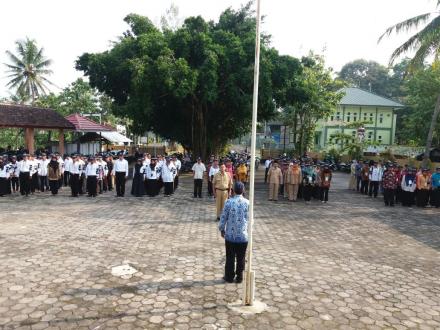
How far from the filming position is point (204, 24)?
74.6 feet

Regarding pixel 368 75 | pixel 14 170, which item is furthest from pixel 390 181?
pixel 368 75

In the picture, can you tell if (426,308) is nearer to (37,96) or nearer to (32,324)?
(32,324)

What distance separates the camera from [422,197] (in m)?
15.3

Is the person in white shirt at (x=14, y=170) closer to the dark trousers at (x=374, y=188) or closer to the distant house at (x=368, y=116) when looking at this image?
the dark trousers at (x=374, y=188)

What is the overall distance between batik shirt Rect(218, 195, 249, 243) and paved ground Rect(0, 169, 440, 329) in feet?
2.63

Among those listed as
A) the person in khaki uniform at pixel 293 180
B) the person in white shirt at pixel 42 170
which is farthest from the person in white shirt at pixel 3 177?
the person in khaki uniform at pixel 293 180

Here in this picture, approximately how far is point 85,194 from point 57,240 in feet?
24.2

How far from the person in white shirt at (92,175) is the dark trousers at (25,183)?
2.31m

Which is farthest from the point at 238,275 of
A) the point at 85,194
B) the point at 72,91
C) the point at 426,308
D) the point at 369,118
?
the point at 369,118

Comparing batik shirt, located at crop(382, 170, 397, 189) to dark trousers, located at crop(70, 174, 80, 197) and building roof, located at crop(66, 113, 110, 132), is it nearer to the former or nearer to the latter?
dark trousers, located at crop(70, 174, 80, 197)

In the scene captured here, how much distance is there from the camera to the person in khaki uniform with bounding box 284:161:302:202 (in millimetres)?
15891

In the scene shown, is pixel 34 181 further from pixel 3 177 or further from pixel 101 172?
pixel 101 172

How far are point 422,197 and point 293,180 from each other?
191 inches

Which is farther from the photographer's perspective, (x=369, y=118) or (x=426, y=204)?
(x=369, y=118)
